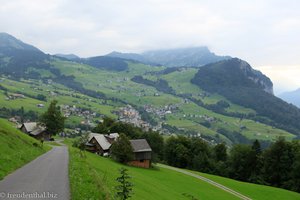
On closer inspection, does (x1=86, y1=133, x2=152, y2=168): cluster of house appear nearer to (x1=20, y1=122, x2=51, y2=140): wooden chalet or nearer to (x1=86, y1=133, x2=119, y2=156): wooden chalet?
(x1=86, y1=133, x2=119, y2=156): wooden chalet

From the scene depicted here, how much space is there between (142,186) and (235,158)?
8371 cm

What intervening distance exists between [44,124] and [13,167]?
8529cm

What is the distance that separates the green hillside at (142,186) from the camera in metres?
29.8

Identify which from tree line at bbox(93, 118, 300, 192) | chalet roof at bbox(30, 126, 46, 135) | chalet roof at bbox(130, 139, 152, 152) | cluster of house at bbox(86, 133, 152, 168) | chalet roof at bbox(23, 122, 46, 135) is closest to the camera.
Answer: cluster of house at bbox(86, 133, 152, 168)

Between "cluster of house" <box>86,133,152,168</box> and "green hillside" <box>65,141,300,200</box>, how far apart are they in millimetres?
22151

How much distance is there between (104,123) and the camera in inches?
6137

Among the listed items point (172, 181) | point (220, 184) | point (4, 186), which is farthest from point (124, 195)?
point (220, 184)

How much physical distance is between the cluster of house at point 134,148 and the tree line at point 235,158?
15.5ft

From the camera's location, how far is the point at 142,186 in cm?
5272

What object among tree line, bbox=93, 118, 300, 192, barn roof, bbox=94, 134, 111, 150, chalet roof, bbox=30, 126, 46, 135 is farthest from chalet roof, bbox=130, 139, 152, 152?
chalet roof, bbox=30, 126, 46, 135

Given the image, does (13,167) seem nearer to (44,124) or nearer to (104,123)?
(44,124)

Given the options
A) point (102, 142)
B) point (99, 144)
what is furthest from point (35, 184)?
point (102, 142)

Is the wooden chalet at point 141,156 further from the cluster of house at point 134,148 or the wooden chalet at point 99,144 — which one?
the wooden chalet at point 99,144

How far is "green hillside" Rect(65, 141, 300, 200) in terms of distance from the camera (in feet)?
97.9
